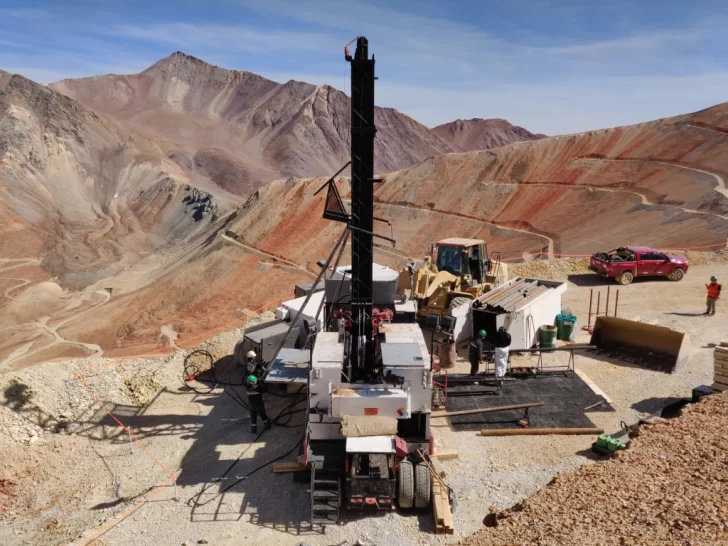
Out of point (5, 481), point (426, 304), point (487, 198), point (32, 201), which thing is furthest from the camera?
point (32, 201)

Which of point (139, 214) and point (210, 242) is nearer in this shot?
point (210, 242)

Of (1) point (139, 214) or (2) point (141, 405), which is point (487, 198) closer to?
(2) point (141, 405)

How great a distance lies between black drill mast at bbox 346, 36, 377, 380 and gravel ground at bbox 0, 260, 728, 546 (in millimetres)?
2667

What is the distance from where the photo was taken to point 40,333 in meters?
28.3

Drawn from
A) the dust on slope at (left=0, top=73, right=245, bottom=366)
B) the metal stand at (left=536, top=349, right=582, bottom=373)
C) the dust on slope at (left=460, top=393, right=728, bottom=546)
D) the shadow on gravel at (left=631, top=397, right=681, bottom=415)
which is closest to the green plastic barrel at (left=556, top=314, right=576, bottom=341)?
the metal stand at (left=536, top=349, right=582, bottom=373)

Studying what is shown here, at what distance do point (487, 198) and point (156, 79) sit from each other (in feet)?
355

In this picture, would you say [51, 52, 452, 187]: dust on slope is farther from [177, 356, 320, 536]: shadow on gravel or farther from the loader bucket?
the loader bucket

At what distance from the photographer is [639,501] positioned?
670 centimetres

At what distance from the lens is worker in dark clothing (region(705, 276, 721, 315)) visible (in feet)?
54.5

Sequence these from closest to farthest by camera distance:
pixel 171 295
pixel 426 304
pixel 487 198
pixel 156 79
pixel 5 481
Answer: pixel 5 481
pixel 426 304
pixel 171 295
pixel 487 198
pixel 156 79

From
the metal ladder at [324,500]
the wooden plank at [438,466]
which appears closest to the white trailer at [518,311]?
the wooden plank at [438,466]

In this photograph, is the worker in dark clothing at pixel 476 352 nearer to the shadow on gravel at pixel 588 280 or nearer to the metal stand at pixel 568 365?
the metal stand at pixel 568 365

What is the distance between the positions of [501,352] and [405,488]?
5282mm

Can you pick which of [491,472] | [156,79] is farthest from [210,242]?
[156,79]
